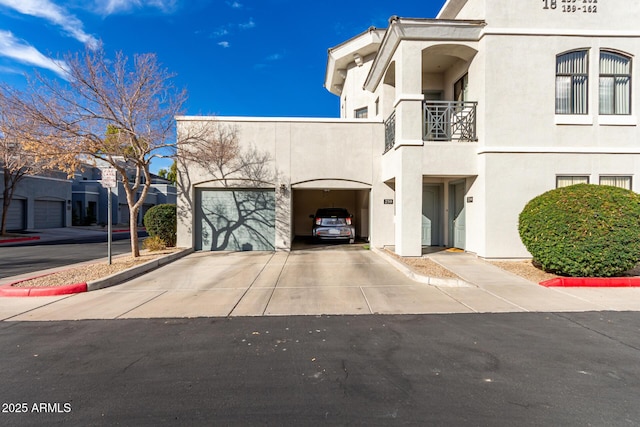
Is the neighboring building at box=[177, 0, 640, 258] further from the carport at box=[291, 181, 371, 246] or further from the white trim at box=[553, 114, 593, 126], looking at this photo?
the carport at box=[291, 181, 371, 246]

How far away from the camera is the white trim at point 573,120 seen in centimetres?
991

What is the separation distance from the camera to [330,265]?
9742mm

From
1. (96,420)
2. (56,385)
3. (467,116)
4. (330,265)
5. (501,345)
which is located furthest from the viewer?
(467,116)

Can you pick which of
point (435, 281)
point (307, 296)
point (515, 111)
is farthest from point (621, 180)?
point (307, 296)

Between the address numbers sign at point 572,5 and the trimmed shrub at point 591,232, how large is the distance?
6302 millimetres

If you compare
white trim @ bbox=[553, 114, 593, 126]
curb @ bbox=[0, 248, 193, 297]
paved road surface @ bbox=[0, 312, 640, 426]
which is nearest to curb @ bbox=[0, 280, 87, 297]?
curb @ bbox=[0, 248, 193, 297]

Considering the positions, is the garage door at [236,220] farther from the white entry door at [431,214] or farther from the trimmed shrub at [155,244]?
the white entry door at [431,214]

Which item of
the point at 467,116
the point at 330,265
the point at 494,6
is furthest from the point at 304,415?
the point at 494,6

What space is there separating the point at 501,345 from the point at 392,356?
155 centimetres

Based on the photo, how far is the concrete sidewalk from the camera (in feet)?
18.7

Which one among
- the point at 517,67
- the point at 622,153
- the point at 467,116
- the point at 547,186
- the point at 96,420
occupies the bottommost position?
the point at 96,420

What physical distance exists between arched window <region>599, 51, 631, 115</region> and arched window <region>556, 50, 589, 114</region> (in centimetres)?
56

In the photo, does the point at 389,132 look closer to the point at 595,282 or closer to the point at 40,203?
the point at 595,282

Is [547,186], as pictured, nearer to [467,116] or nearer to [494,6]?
[467,116]
